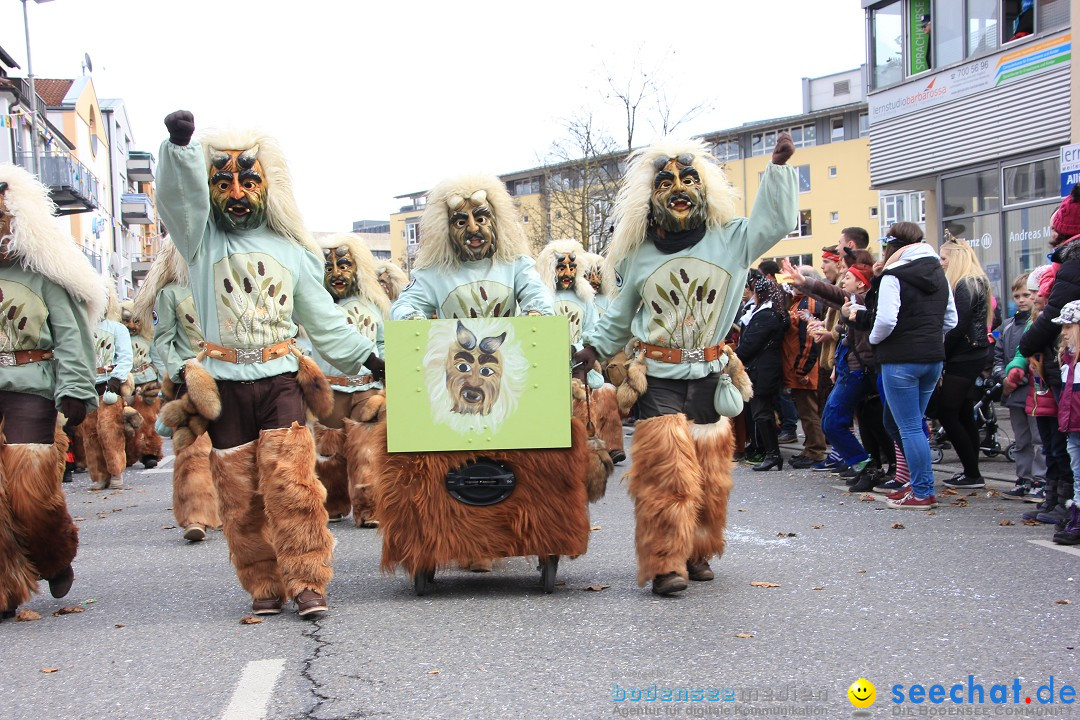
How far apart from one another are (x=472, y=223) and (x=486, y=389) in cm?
115

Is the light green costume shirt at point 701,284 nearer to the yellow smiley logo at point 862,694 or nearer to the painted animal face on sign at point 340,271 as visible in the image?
the yellow smiley logo at point 862,694

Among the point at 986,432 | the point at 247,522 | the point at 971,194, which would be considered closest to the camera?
the point at 247,522

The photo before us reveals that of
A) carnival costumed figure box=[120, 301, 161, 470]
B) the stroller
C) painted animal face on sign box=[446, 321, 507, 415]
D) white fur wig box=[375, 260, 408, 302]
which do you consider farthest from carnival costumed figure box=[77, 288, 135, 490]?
the stroller

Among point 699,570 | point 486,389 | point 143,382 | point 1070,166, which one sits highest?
point 1070,166

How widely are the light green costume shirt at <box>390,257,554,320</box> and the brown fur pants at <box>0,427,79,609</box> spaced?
2026mm

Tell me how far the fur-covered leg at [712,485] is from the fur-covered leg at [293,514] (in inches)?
75.2

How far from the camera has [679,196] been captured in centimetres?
602

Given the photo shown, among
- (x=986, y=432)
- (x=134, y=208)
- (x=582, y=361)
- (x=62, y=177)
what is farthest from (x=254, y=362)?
(x=134, y=208)

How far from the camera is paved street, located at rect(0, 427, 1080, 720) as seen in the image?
4105 mm

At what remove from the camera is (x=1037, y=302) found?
8266 mm

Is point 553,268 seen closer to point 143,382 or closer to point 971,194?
point 143,382

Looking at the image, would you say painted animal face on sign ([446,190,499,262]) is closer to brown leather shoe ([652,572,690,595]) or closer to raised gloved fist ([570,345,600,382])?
raised gloved fist ([570,345,600,382])

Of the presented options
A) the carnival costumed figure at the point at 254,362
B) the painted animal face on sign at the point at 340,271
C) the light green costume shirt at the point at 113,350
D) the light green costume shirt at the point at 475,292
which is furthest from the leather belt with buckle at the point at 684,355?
the light green costume shirt at the point at 113,350

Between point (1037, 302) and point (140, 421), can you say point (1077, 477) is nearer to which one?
point (1037, 302)
